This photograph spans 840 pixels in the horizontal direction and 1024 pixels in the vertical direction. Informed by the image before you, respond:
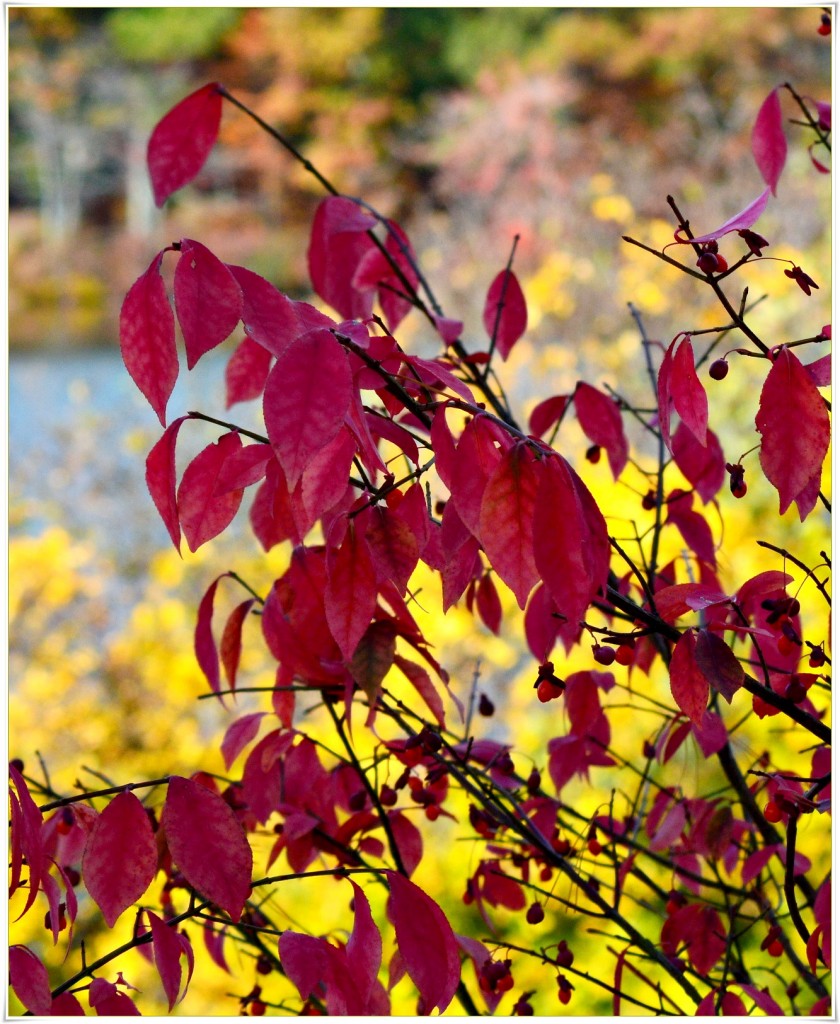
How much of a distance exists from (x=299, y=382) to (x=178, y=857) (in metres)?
0.30

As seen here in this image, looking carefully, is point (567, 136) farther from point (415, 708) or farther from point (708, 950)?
point (708, 950)

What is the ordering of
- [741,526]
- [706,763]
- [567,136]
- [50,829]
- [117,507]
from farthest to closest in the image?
[567,136] → [117,507] → [741,526] → [706,763] → [50,829]

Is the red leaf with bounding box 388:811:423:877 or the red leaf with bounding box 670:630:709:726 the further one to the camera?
the red leaf with bounding box 388:811:423:877

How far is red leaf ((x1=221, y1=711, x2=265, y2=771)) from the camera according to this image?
0.94 m

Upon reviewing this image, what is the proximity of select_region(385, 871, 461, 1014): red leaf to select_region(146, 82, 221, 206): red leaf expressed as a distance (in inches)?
23.1

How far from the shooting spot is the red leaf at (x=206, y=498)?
29.9 inches

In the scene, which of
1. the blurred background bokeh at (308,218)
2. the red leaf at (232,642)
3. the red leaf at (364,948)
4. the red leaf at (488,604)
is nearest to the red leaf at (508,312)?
the red leaf at (488,604)

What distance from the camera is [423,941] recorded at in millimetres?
683

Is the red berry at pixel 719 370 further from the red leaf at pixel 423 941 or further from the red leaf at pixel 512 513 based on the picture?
the red leaf at pixel 423 941

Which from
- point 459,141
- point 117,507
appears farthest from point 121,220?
point 117,507

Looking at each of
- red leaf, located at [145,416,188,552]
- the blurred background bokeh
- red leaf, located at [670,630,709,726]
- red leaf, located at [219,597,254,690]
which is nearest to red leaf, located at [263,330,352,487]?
red leaf, located at [145,416,188,552]

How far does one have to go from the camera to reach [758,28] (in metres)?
7.69

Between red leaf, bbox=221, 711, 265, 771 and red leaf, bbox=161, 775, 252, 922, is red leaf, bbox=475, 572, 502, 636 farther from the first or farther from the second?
red leaf, bbox=161, 775, 252, 922

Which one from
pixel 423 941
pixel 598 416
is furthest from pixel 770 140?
pixel 423 941
